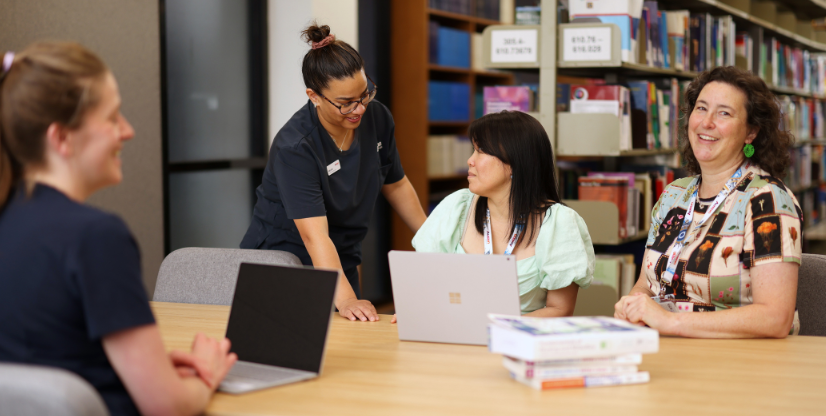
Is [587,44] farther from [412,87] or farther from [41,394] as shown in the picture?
[41,394]

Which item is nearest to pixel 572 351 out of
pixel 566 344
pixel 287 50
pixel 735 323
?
pixel 566 344

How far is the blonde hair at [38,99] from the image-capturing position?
1.08m

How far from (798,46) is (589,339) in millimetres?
6669

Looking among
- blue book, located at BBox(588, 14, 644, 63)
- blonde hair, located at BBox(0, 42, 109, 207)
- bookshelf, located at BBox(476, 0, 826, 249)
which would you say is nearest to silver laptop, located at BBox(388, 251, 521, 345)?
blonde hair, located at BBox(0, 42, 109, 207)

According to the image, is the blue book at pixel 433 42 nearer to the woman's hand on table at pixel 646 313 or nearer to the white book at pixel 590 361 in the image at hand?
the woman's hand on table at pixel 646 313

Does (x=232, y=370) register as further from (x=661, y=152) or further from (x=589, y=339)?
(x=661, y=152)

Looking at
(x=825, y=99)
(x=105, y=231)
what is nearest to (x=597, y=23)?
(x=105, y=231)

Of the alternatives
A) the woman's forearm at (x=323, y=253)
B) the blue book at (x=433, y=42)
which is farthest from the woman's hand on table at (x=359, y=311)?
the blue book at (x=433, y=42)

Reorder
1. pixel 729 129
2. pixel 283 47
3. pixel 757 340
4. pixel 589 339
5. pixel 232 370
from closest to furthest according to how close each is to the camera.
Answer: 1. pixel 589 339
2. pixel 232 370
3. pixel 757 340
4. pixel 729 129
5. pixel 283 47

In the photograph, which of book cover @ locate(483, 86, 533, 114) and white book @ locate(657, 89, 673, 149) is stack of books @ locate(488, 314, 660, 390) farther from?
white book @ locate(657, 89, 673, 149)

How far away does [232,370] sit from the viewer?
1475 millimetres

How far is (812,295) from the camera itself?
1.98m

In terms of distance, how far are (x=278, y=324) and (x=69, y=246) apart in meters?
0.53

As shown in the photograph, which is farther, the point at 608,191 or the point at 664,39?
the point at 664,39
